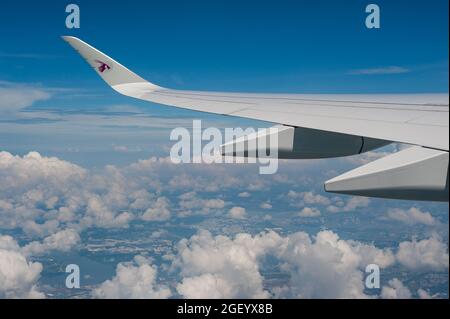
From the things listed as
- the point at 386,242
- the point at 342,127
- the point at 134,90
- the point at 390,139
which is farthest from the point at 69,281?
the point at 386,242

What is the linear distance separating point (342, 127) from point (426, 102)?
1856mm

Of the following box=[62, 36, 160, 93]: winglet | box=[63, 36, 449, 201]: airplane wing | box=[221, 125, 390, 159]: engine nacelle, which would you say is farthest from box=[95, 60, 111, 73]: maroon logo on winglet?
box=[221, 125, 390, 159]: engine nacelle

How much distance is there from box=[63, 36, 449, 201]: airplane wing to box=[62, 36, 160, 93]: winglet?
46.7 inches

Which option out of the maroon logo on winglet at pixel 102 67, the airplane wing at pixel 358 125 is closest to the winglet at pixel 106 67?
the maroon logo on winglet at pixel 102 67

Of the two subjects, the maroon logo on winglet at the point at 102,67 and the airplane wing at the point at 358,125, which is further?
the maroon logo on winglet at the point at 102,67

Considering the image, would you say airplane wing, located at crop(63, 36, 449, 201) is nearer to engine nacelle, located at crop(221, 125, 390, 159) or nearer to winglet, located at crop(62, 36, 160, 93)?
engine nacelle, located at crop(221, 125, 390, 159)

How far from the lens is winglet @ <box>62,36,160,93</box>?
391 inches

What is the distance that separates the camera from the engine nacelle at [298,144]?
564 cm

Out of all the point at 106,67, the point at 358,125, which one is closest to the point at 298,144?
the point at 358,125

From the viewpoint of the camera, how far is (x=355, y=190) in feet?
10.3

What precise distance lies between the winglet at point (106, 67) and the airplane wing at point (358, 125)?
1185 millimetres

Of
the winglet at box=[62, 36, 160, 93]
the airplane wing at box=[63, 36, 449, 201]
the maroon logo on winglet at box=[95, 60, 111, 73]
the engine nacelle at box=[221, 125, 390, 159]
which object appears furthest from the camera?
the maroon logo on winglet at box=[95, 60, 111, 73]

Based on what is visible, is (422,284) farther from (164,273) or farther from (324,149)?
(164,273)

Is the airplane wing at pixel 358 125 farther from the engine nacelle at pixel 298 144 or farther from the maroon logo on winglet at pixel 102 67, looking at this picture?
the maroon logo on winglet at pixel 102 67
